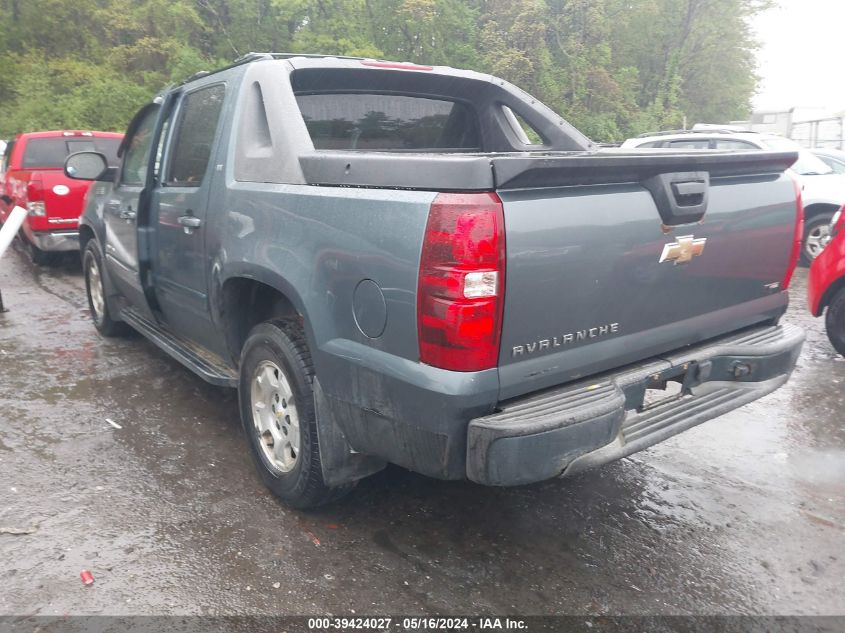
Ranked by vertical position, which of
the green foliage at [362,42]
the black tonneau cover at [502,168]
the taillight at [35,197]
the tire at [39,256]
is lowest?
the tire at [39,256]

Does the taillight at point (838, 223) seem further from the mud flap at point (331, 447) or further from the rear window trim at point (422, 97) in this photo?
the mud flap at point (331, 447)

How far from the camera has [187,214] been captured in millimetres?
3756

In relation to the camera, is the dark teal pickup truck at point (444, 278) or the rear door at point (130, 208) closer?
the dark teal pickup truck at point (444, 278)

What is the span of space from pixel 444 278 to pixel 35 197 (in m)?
8.09

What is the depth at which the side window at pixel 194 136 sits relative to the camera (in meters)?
3.71

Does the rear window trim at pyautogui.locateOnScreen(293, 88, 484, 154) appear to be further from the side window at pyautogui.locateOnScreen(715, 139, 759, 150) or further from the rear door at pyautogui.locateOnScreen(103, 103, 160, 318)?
the side window at pyautogui.locateOnScreen(715, 139, 759, 150)

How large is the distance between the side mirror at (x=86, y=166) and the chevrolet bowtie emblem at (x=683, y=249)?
167 inches

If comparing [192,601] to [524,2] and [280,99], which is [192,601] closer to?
[280,99]

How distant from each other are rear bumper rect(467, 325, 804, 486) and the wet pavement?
59 centimetres

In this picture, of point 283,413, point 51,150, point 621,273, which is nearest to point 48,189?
point 51,150

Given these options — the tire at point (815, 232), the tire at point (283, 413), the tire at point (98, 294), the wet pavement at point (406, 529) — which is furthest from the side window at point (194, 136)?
the tire at point (815, 232)

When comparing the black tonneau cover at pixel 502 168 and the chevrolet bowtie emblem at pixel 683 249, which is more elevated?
the black tonneau cover at pixel 502 168

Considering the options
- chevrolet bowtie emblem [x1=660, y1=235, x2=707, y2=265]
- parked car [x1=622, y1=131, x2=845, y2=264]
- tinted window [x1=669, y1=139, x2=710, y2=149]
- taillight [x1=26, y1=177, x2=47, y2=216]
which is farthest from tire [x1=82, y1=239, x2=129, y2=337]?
tinted window [x1=669, y1=139, x2=710, y2=149]

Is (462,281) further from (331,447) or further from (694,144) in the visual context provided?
(694,144)
